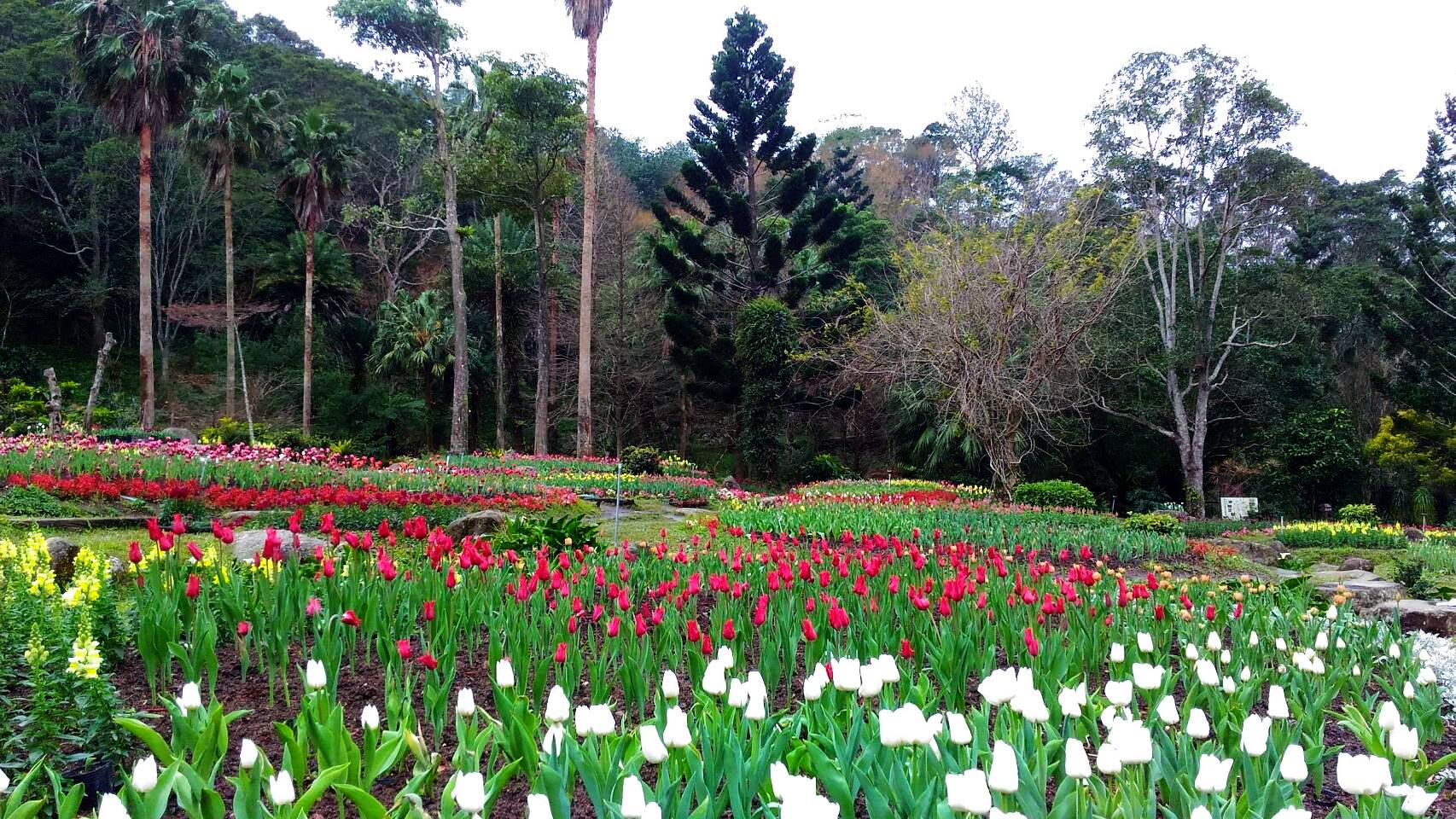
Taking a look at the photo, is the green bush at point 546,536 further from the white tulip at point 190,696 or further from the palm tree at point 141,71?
the palm tree at point 141,71

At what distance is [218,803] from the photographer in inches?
69.6

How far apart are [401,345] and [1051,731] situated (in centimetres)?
2523

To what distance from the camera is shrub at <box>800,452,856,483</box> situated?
2334 cm

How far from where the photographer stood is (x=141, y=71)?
60.4 feet

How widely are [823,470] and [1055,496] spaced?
846 cm

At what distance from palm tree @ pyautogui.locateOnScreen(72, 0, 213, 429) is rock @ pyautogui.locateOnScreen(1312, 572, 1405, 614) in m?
19.5

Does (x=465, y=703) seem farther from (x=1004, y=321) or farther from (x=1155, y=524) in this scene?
(x=1155, y=524)

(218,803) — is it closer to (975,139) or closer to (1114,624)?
(1114,624)

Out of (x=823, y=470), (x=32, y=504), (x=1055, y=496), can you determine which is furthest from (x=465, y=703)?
(x=823, y=470)

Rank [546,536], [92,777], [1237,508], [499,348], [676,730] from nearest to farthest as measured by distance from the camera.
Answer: [676,730], [92,777], [546,536], [1237,508], [499,348]

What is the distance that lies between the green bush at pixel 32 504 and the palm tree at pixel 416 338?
54.8 feet

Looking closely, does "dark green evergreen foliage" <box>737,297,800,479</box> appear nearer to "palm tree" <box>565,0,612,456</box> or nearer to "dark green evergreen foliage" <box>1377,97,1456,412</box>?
"palm tree" <box>565,0,612,456</box>

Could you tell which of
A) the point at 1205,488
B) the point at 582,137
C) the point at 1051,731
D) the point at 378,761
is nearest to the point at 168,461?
the point at 378,761

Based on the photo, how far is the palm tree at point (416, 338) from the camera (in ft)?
83.4
